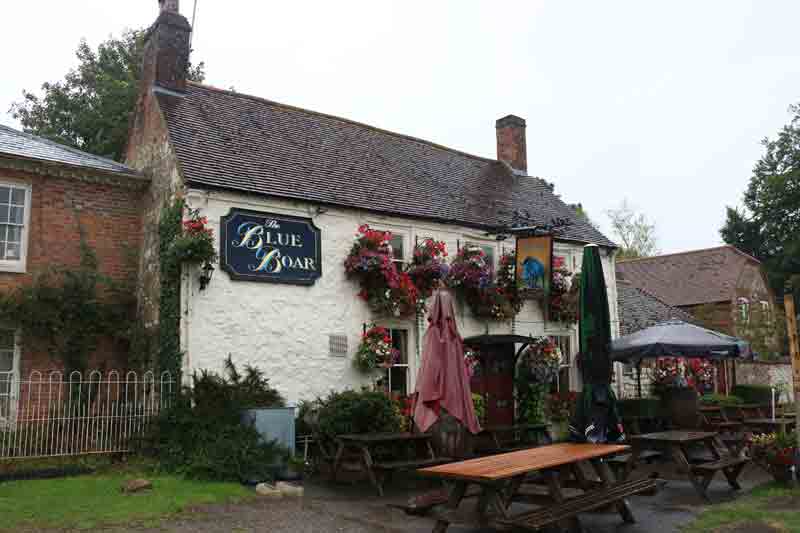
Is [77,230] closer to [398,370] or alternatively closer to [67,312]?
[67,312]

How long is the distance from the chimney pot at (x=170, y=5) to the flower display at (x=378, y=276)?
21.8 feet

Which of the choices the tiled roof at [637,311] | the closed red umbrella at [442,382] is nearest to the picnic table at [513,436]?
the closed red umbrella at [442,382]

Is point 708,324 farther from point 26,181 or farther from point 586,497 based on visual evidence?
point 26,181

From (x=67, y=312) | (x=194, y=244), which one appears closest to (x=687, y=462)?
(x=194, y=244)

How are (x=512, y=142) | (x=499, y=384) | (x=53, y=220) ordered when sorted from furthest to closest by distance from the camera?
(x=512, y=142) → (x=499, y=384) → (x=53, y=220)

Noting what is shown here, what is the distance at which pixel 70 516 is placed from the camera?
24.5 feet

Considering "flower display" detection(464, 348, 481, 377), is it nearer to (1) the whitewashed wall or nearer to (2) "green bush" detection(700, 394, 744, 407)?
(1) the whitewashed wall

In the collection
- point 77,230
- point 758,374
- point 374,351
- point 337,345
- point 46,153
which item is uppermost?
point 46,153

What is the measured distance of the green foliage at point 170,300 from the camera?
1177cm

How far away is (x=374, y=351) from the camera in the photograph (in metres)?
13.6

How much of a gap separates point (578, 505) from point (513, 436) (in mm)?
7164

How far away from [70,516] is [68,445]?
11.3ft

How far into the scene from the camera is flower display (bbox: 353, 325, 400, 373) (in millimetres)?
13594

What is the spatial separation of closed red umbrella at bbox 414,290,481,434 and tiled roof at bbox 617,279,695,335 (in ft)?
38.9
